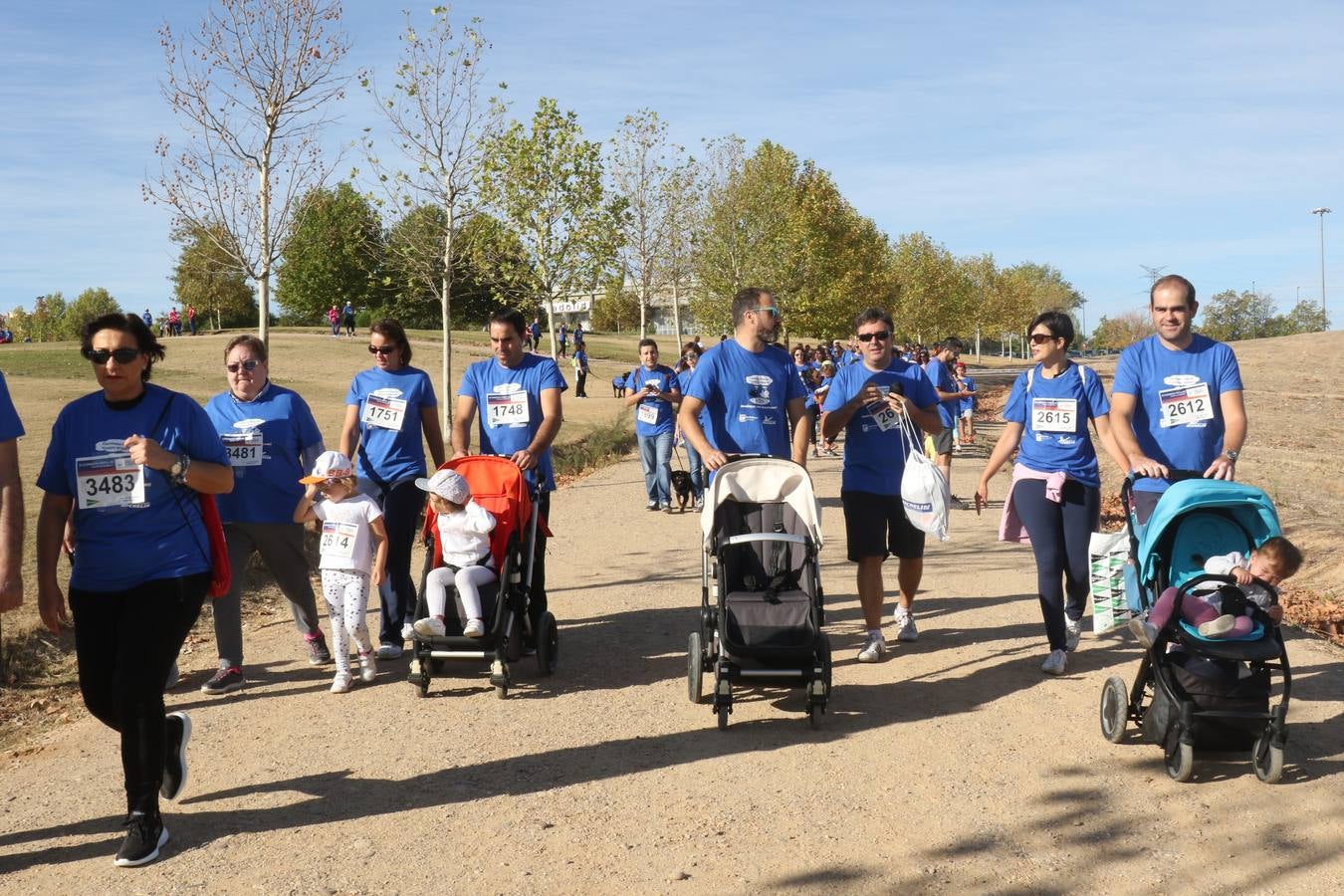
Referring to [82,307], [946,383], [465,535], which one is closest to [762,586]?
[465,535]

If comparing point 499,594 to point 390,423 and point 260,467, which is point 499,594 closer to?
point 390,423

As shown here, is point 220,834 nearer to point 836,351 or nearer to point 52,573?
point 52,573

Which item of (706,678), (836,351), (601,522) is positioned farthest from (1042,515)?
(836,351)

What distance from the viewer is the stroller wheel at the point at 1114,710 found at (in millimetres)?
5430

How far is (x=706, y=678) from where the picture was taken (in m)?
6.97

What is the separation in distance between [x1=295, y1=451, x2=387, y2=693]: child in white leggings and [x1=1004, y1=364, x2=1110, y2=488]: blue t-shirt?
390 cm

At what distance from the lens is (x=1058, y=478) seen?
22.2ft

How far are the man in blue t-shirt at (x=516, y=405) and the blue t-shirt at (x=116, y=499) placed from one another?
8.79ft

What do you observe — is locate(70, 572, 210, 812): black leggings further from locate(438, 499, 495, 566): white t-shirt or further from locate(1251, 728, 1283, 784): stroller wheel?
locate(1251, 728, 1283, 784): stroller wheel

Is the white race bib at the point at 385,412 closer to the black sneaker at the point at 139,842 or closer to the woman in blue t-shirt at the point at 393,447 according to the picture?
the woman in blue t-shirt at the point at 393,447

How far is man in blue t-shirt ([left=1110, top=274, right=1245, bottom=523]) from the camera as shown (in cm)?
585

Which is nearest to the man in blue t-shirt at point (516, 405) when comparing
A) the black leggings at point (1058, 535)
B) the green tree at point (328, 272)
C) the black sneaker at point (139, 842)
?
the black leggings at point (1058, 535)

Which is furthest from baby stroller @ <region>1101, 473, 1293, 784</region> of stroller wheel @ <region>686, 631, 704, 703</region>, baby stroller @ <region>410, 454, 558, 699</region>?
baby stroller @ <region>410, 454, 558, 699</region>

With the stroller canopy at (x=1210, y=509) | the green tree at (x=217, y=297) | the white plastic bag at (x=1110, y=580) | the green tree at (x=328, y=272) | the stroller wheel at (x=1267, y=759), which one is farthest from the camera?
the green tree at (x=328, y=272)
